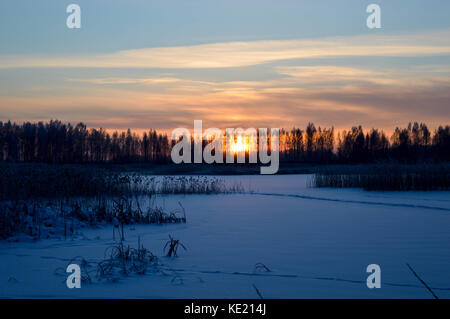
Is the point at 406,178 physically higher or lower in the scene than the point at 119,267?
higher

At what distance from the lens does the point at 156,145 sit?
75.1 meters

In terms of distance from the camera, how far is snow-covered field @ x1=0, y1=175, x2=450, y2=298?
405cm

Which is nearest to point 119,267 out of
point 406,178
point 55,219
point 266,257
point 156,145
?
point 266,257

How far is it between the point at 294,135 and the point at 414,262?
224 feet

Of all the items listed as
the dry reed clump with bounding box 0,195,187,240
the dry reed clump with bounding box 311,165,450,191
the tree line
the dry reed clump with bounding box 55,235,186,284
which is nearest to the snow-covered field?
the dry reed clump with bounding box 55,235,186,284

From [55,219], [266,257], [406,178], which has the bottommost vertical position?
[266,257]

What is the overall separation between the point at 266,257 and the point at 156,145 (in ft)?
233

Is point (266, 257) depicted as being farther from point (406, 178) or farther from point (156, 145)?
point (156, 145)

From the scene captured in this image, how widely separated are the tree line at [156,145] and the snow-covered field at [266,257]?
4732cm

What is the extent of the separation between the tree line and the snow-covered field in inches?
1863

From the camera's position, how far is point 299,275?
4.55 meters

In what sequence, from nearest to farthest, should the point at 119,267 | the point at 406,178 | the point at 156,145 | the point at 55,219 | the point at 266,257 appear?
the point at 119,267 < the point at 266,257 < the point at 55,219 < the point at 406,178 < the point at 156,145

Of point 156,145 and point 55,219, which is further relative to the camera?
point 156,145

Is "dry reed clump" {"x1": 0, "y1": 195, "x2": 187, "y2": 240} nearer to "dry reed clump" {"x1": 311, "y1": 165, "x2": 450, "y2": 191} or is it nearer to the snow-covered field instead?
the snow-covered field
